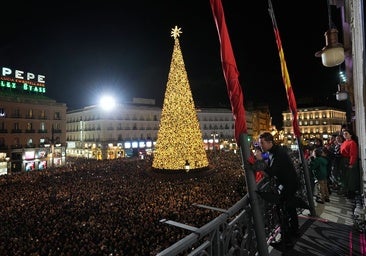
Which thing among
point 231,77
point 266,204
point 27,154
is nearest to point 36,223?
point 266,204

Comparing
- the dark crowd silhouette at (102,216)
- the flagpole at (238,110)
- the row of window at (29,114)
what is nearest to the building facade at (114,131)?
the row of window at (29,114)

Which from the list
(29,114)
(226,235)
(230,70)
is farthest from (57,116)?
(226,235)

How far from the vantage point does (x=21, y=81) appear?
4788 cm

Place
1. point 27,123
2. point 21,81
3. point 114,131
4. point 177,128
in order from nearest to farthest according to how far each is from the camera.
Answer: point 177,128, point 27,123, point 21,81, point 114,131

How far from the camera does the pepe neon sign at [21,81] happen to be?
149 feet

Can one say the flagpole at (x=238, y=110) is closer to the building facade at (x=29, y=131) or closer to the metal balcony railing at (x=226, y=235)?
the metal balcony railing at (x=226, y=235)

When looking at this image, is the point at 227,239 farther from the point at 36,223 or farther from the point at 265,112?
the point at 265,112

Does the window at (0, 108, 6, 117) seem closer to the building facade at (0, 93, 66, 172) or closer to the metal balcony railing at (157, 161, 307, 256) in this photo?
the building facade at (0, 93, 66, 172)

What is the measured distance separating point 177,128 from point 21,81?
3852 centimetres

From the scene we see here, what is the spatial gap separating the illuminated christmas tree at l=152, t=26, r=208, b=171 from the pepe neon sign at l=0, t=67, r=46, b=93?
1434 inches

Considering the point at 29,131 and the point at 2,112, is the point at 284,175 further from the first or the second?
the point at 29,131

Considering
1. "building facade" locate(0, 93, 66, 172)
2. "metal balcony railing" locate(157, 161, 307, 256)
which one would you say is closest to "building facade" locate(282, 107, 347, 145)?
"building facade" locate(0, 93, 66, 172)

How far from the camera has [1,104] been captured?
42.7 meters

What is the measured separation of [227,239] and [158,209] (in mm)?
9798
